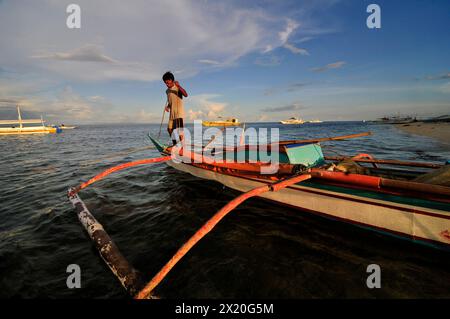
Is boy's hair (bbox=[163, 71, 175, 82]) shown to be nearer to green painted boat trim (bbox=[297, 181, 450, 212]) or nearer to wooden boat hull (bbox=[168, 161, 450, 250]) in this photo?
wooden boat hull (bbox=[168, 161, 450, 250])

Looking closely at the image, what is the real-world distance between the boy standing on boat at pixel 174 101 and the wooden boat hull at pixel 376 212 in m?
4.08

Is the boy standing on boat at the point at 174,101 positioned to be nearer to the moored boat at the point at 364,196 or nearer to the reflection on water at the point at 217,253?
the reflection on water at the point at 217,253

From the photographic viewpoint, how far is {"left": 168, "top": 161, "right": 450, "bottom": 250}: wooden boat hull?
3.08 m

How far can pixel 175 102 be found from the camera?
7.38 m

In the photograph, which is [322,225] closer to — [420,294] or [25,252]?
[420,294]

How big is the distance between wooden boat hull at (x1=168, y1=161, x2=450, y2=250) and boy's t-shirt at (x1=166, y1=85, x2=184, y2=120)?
4.15 metres

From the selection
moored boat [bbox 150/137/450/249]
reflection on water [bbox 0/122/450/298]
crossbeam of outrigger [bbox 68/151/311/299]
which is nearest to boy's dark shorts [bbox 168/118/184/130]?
reflection on water [bbox 0/122/450/298]

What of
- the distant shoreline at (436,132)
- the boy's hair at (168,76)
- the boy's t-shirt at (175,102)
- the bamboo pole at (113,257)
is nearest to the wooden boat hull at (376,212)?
the bamboo pole at (113,257)

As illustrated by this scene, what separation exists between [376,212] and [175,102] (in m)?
6.77

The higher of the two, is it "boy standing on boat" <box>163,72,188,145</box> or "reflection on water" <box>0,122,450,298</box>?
"boy standing on boat" <box>163,72,188,145</box>

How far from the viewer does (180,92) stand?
24.0ft

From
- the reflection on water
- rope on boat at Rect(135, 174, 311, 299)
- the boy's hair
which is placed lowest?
the reflection on water
